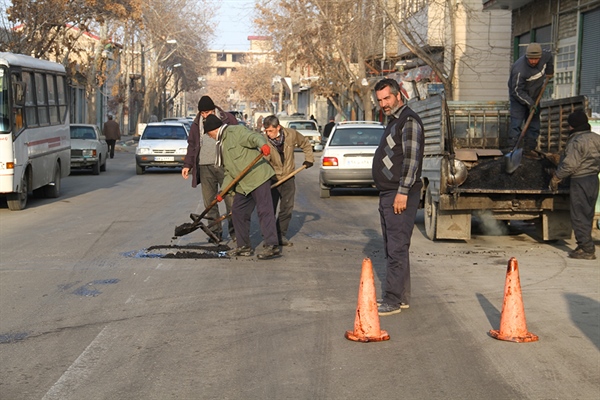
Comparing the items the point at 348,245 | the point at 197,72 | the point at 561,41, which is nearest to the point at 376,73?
the point at 561,41

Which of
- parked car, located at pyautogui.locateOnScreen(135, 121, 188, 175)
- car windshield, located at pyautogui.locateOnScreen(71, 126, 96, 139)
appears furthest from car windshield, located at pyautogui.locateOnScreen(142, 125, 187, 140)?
car windshield, located at pyautogui.locateOnScreen(71, 126, 96, 139)

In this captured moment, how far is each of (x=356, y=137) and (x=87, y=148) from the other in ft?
33.4

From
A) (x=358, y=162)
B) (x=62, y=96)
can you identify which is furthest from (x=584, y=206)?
(x=62, y=96)

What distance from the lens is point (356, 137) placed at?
20641 millimetres

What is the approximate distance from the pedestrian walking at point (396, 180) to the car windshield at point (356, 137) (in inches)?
488

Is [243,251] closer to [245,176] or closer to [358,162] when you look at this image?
[245,176]

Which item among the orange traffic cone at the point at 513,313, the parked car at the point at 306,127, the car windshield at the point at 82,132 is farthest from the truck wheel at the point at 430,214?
the parked car at the point at 306,127

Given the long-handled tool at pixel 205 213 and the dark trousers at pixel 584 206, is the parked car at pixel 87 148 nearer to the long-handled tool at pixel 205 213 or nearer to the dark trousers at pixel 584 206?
the long-handled tool at pixel 205 213

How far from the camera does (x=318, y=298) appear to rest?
8.52 m

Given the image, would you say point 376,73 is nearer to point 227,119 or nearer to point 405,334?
point 227,119

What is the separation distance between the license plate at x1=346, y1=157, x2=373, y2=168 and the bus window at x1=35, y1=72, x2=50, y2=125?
21.1 feet

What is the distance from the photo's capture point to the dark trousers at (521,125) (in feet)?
45.5

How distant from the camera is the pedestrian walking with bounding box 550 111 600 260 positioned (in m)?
11.0

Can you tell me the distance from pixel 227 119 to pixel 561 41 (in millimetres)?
Result: 13647
